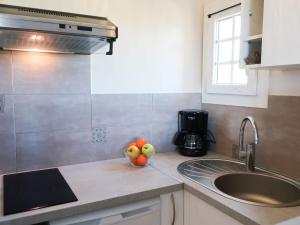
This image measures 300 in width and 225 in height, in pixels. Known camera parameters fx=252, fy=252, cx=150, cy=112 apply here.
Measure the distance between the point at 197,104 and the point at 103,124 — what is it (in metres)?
0.81

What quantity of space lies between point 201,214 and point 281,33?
0.94 m

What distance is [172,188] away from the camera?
4.34 ft

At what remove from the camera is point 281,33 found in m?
1.15

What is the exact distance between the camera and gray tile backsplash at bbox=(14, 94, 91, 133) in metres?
1.48

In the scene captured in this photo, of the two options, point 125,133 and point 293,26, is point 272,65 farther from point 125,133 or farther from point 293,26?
point 125,133

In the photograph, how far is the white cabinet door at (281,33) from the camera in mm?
1093

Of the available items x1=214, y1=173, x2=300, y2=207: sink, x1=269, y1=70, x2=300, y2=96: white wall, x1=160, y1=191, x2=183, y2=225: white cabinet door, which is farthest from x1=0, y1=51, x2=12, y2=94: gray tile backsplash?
x1=269, y1=70, x2=300, y2=96: white wall

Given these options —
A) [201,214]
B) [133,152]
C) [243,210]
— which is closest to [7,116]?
[133,152]

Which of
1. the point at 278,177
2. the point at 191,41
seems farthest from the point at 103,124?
the point at 278,177

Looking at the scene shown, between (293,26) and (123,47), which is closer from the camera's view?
(293,26)

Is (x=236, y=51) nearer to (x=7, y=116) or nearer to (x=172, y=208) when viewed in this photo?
(x=172, y=208)

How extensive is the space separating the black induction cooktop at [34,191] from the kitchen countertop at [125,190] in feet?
0.11

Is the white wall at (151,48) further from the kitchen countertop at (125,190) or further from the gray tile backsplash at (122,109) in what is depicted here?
the kitchen countertop at (125,190)

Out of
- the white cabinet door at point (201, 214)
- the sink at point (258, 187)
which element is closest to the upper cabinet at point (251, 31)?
the sink at point (258, 187)
